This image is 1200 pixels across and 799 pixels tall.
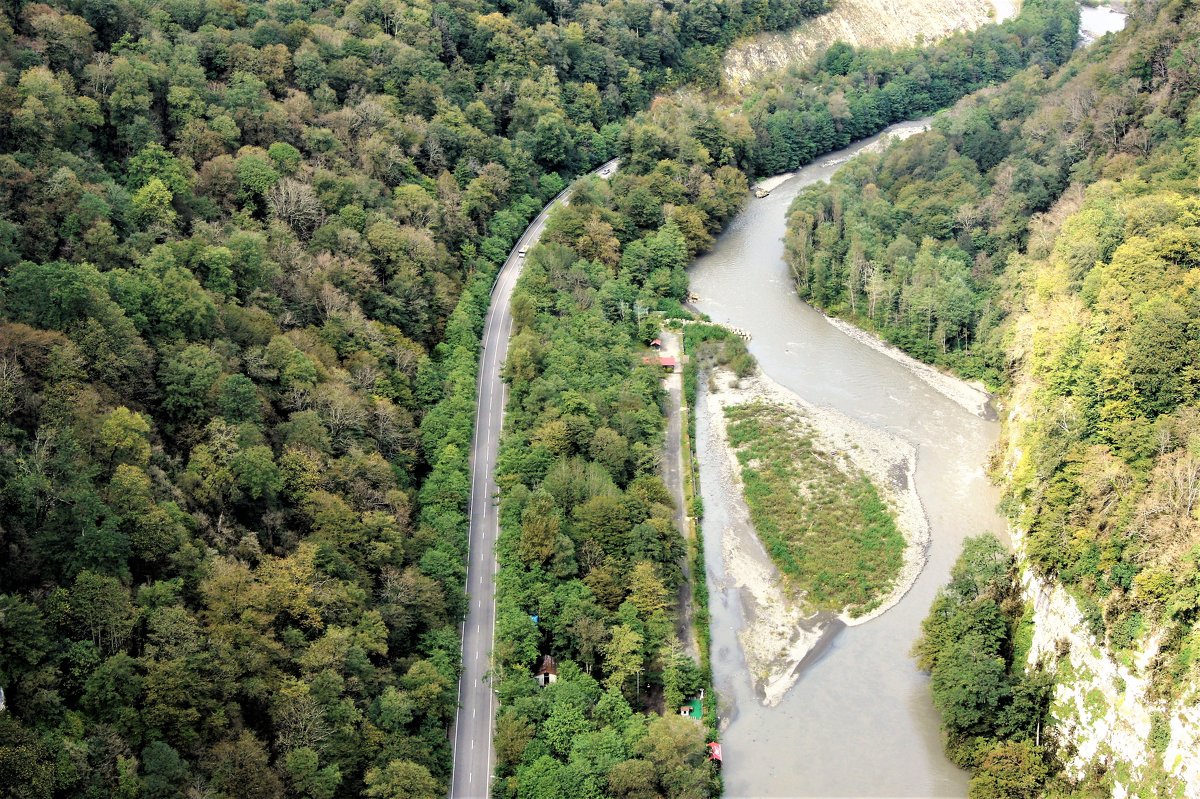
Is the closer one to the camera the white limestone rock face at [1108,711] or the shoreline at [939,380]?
the white limestone rock face at [1108,711]

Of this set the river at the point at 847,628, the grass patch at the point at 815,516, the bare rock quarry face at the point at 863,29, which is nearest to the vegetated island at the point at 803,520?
the grass patch at the point at 815,516

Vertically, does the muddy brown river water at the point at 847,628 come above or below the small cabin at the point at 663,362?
below

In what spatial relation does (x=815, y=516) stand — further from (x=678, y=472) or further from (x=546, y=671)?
(x=546, y=671)

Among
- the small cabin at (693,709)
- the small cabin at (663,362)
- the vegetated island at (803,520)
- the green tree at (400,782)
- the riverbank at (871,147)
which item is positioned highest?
the riverbank at (871,147)

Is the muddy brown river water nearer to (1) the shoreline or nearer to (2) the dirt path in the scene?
(1) the shoreline

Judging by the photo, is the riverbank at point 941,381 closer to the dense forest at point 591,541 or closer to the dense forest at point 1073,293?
the dense forest at point 1073,293

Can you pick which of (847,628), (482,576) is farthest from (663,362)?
(847,628)

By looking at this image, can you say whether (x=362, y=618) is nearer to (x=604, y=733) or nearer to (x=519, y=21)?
(x=604, y=733)
